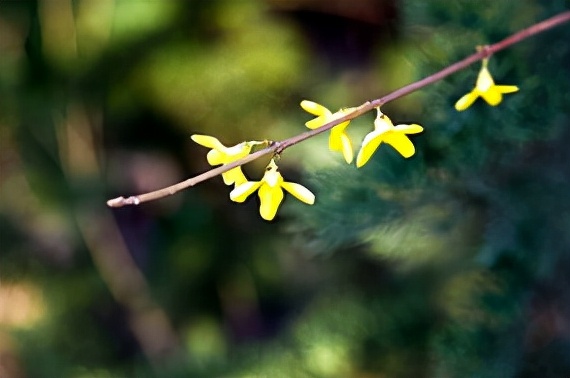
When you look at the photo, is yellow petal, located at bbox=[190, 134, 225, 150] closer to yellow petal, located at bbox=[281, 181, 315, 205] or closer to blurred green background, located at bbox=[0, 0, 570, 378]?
yellow petal, located at bbox=[281, 181, 315, 205]

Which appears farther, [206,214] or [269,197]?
[206,214]

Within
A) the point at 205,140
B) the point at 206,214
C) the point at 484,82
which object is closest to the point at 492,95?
the point at 484,82

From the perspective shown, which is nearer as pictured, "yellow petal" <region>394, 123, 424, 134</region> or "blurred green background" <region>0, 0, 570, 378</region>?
"yellow petal" <region>394, 123, 424, 134</region>

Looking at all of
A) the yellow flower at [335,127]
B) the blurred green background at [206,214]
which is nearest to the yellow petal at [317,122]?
the yellow flower at [335,127]

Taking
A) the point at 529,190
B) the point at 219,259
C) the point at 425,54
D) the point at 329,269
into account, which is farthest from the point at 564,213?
the point at 219,259

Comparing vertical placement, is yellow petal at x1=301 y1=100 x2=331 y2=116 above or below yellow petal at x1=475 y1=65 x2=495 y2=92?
below

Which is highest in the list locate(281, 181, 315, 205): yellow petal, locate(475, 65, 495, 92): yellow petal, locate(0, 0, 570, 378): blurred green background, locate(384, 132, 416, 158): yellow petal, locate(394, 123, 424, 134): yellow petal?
locate(0, 0, 570, 378): blurred green background

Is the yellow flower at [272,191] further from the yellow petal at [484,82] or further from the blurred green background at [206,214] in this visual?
the blurred green background at [206,214]

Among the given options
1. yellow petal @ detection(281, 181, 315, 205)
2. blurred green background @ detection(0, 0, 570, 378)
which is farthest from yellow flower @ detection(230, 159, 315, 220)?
blurred green background @ detection(0, 0, 570, 378)

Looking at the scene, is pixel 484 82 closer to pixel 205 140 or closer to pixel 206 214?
pixel 205 140
